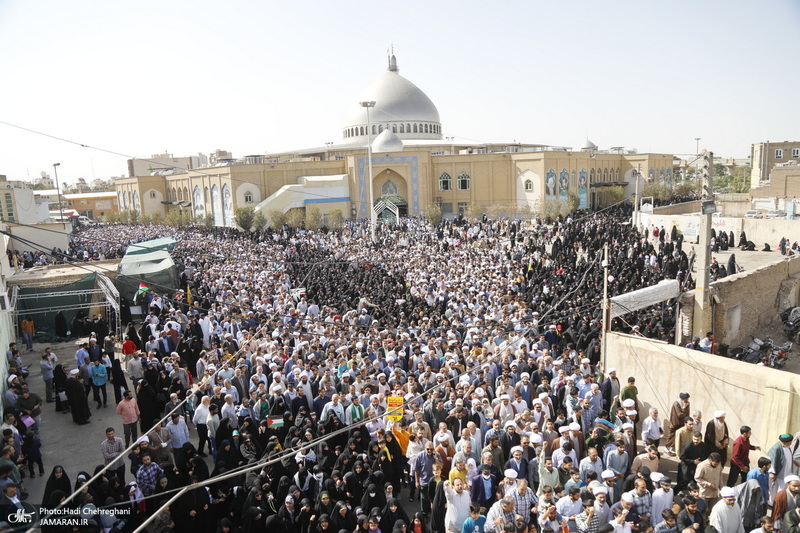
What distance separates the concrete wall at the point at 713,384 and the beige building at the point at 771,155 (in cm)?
4810

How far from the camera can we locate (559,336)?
36.0 feet

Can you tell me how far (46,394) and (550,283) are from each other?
1073cm

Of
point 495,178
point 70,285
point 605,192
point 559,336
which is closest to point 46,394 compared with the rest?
point 70,285

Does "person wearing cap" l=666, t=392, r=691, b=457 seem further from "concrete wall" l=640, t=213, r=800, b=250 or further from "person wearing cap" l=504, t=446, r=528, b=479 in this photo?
"concrete wall" l=640, t=213, r=800, b=250

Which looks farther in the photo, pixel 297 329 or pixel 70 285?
pixel 70 285

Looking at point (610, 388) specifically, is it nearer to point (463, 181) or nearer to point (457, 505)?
point (457, 505)

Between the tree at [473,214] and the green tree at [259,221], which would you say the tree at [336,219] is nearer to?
the green tree at [259,221]

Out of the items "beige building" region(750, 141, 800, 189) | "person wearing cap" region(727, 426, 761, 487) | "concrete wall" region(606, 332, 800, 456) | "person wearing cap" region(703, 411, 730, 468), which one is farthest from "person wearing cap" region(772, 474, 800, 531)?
"beige building" region(750, 141, 800, 189)

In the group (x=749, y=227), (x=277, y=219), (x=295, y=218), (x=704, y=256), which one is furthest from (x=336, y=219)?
(x=704, y=256)

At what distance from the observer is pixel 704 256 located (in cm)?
1064

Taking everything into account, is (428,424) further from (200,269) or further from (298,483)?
(200,269)

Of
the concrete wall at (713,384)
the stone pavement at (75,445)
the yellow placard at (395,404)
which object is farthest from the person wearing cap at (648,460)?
the yellow placard at (395,404)

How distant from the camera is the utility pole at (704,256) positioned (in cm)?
1026

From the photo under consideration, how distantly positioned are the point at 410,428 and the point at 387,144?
37.7m
